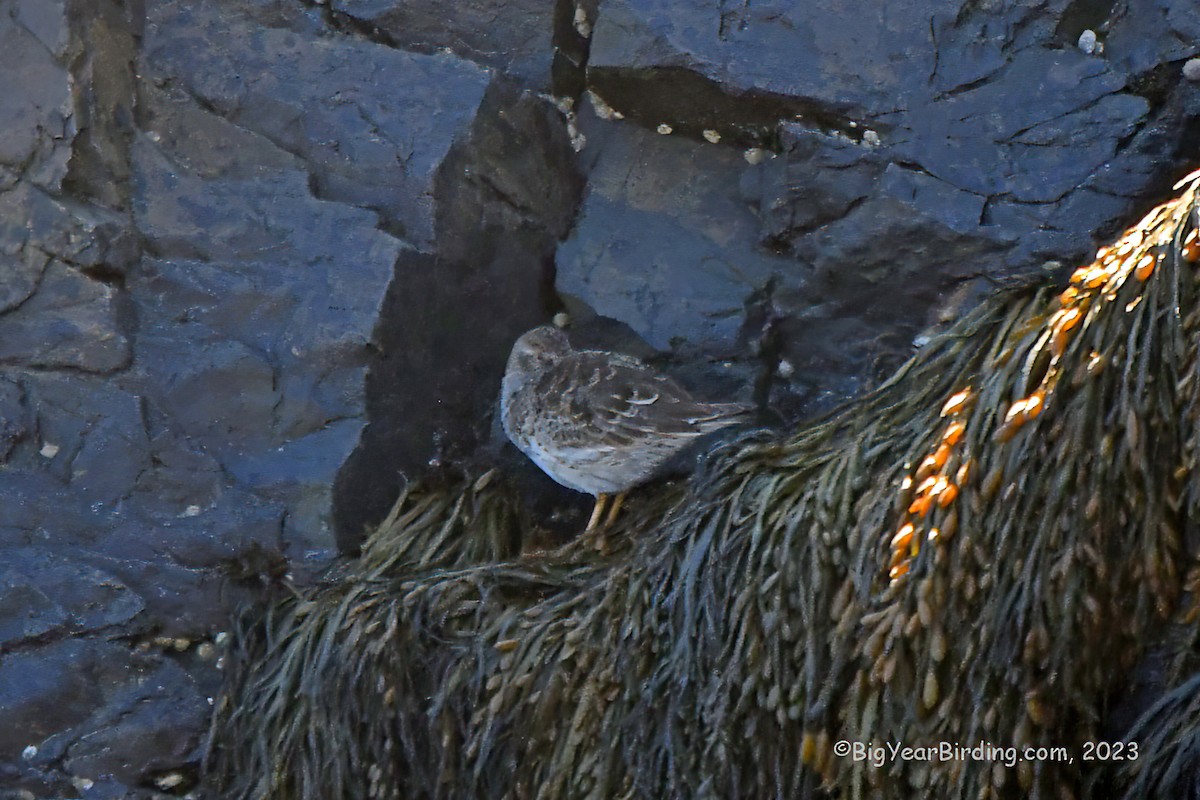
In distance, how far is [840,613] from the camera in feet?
10.0

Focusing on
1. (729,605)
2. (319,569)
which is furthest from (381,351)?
(729,605)

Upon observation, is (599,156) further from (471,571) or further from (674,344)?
(471,571)

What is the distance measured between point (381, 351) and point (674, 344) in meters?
0.94

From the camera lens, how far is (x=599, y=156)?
4246mm

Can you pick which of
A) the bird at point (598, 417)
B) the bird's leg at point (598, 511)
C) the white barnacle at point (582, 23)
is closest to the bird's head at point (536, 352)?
the bird at point (598, 417)

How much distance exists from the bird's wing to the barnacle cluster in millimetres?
206

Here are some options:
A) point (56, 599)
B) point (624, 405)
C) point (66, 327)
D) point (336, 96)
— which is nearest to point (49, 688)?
point (56, 599)

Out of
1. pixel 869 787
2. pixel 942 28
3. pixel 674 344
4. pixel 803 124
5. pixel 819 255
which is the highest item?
pixel 942 28

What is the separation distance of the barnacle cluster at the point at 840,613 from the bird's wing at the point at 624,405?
0.68ft

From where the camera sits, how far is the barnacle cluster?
113 inches

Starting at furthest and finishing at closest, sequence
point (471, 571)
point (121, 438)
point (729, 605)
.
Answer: point (121, 438) → point (471, 571) → point (729, 605)

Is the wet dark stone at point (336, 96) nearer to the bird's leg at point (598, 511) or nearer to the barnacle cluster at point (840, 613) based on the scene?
the bird's leg at point (598, 511)

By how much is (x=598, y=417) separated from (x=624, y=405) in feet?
0.28

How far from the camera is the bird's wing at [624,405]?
369cm
